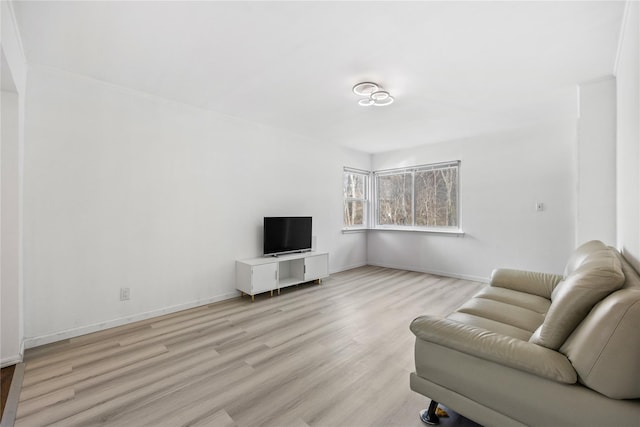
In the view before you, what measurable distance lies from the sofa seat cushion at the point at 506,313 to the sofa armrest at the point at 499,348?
0.49 m

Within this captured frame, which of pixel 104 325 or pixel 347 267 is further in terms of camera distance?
pixel 347 267

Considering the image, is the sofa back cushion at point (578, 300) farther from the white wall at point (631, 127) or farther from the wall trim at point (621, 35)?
the wall trim at point (621, 35)

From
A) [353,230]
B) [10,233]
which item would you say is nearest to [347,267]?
[353,230]

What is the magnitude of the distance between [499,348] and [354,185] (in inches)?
195

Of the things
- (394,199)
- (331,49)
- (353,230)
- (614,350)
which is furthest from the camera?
(394,199)

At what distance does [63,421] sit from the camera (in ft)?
5.40

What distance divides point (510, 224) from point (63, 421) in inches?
212

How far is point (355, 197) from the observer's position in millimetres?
6090

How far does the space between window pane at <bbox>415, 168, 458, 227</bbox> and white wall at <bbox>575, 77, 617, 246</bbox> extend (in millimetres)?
2278

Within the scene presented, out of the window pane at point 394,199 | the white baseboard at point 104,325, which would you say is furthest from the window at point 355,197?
the white baseboard at point 104,325

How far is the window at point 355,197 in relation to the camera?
5875 mm

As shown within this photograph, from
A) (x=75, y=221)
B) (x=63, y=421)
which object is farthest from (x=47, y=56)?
(x=63, y=421)

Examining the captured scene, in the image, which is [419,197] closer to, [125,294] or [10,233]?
[125,294]

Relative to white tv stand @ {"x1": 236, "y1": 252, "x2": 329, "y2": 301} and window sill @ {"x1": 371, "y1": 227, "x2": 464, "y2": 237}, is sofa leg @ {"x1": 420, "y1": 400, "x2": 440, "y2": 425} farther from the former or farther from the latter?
window sill @ {"x1": 371, "y1": 227, "x2": 464, "y2": 237}
